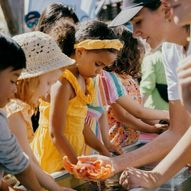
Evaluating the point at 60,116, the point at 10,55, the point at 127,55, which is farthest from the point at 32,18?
the point at 10,55

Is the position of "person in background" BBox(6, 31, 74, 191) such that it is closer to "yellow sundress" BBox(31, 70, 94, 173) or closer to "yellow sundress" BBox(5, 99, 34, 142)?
"yellow sundress" BBox(5, 99, 34, 142)

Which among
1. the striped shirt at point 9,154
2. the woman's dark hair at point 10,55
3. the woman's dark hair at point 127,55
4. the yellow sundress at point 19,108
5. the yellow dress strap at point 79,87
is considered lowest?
the woman's dark hair at point 127,55

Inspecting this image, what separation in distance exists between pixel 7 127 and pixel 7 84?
0.16 meters

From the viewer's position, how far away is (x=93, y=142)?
10.1 feet

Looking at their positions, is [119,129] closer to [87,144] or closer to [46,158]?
[87,144]

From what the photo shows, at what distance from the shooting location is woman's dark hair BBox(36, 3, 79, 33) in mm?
3981

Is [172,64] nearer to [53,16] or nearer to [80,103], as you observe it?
[80,103]

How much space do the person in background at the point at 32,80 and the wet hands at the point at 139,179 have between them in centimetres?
47

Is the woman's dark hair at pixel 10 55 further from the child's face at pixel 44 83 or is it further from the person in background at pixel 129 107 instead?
the person in background at pixel 129 107

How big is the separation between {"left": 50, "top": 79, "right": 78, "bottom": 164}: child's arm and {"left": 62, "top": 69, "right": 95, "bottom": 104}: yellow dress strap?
3 cm

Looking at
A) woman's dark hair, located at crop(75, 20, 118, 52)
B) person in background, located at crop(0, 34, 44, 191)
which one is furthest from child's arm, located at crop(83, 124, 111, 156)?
person in background, located at crop(0, 34, 44, 191)

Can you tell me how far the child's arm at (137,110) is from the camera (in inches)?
136

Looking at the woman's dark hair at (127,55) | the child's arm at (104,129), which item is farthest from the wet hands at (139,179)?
the woman's dark hair at (127,55)

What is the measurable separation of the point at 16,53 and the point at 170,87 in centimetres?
90
